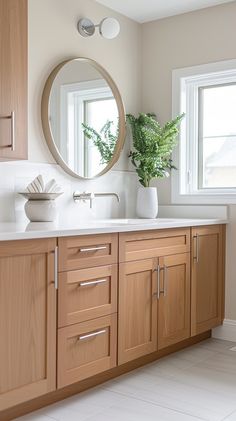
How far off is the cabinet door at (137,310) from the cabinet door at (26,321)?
0.50 meters

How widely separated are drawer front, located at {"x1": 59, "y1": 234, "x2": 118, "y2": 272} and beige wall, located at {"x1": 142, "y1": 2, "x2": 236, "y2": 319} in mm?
1255

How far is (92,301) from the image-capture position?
2.48m

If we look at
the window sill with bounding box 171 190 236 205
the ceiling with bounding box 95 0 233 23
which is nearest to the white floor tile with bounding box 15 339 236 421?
the window sill with bounding box 171 190 236 205

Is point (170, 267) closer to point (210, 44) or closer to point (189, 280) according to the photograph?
point (189, 280)

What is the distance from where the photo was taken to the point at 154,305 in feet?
9.47

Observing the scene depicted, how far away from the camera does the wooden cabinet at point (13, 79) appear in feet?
8.01

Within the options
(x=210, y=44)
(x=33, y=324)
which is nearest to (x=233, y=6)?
(x=210, y=44)

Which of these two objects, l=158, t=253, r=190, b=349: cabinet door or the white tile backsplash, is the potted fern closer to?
the white tile backsplash

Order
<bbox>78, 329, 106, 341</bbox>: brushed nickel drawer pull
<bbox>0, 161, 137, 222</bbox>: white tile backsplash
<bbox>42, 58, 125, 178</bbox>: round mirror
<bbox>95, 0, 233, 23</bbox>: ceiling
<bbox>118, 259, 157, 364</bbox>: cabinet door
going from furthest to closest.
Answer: <bbox>95, 0, 233, 23</bbox>: ceiling → <bbox>42, 58, 125, 178</bbox>: round mirror → <bbox>0, 161, 137, 222</bbox>: white tile backsplash → <bbox>118, 259, 157, 364</bbox>: cabinet door → <bbox>78, 329, 106, 341</bbox>: brushed nickel drawer pull

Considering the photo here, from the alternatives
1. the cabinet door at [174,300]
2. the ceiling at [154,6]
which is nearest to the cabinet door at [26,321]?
the cabinet door at [174,300]

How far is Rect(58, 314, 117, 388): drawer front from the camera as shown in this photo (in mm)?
2324

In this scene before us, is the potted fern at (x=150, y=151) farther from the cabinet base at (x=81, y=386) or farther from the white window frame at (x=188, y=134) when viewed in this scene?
the cabinet base at (x=81, y=386)

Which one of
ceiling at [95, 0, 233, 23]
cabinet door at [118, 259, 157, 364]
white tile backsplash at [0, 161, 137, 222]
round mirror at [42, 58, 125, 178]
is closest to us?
cabinet door at [118, 259, 157, 364]

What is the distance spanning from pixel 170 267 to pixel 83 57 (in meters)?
1.44
